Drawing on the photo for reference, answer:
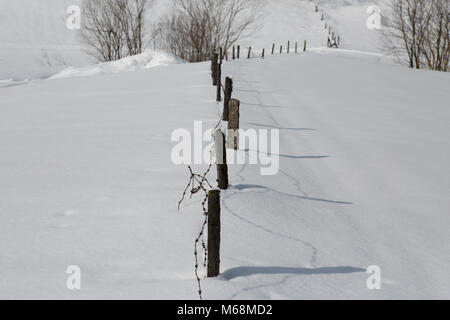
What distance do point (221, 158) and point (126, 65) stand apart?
20.0 m

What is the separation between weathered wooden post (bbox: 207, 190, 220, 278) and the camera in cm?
271

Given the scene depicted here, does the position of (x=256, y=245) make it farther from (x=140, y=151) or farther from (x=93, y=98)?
(x=93, y=98)

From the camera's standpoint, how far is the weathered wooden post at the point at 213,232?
2.71 m

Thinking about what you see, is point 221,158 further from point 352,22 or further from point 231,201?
point 352,22

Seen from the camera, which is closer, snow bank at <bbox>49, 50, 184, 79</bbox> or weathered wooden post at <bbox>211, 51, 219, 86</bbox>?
weathered wooden post at <bbox>211, 51, 219, 86</bbox>

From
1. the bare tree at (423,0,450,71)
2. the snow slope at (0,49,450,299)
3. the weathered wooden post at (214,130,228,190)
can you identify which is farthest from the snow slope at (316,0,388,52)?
the weathered wooden post at (214,130,228,190)

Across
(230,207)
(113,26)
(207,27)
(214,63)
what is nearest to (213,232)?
(230,207)

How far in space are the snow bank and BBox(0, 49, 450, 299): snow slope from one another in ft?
36.2

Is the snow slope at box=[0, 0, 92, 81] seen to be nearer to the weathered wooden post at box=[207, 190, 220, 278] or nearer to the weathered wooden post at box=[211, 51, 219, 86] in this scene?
the weathered wooden post at box=[211, 51, 219, 86]

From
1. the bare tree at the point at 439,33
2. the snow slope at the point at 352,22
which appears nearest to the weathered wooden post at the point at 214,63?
the bare tree at the point at 439,33

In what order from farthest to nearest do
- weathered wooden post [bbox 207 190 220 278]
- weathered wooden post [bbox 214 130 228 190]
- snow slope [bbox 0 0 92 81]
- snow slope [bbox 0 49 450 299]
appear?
snow slope [bbox 0 0 92 81], weathered wooden post [bbox 214 130 228 190], snow slope [bbox 0 49 450 299], weathered wooden post [bbox 207 190 220 278]

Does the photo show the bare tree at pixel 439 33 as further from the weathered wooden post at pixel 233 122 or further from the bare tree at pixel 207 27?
the weathered wooden post at pixel 233 122

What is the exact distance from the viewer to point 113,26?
36.1 meters
